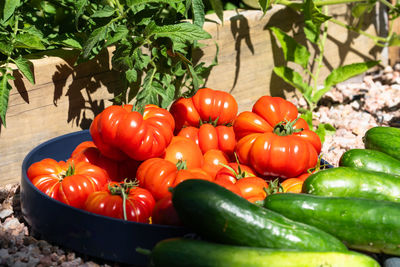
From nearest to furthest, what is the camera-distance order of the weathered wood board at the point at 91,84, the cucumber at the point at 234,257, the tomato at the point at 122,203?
the cucumber at the point at 234,257 → the tomato at the point at 122,203 → the weathered wood board at the point at 91,84

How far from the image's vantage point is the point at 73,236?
2275 millimetres

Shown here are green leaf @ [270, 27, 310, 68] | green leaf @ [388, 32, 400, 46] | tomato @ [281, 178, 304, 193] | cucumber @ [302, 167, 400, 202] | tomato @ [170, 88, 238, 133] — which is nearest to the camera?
cucumber @ [302, 167, 400, 202]

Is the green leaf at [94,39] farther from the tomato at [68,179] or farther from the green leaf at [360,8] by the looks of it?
the green leaf at [360,8]

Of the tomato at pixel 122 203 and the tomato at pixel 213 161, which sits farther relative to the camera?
the tomato at pixel 213 161

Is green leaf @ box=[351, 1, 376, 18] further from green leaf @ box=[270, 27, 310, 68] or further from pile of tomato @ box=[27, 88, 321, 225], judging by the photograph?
pile of tomato @ box=[27, 88, 321, 225]

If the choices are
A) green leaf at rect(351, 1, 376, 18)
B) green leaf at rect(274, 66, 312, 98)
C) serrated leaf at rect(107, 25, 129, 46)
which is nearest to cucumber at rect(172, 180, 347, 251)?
serrated leaf at rect(107, 25, 129, 46)

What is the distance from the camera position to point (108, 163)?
277 cm

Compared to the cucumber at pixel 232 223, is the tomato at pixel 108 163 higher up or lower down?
lower down

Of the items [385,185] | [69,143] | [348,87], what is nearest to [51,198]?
[69,143]

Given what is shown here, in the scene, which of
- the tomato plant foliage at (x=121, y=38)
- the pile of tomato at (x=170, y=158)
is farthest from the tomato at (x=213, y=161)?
the tomato plant foliage at (x=121, y=38)

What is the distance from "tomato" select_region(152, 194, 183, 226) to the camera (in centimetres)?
217

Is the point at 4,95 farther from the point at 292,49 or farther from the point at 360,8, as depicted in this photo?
the point at 360,8

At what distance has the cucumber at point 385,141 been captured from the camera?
2855 millimetres

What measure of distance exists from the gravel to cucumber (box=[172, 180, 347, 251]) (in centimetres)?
51
